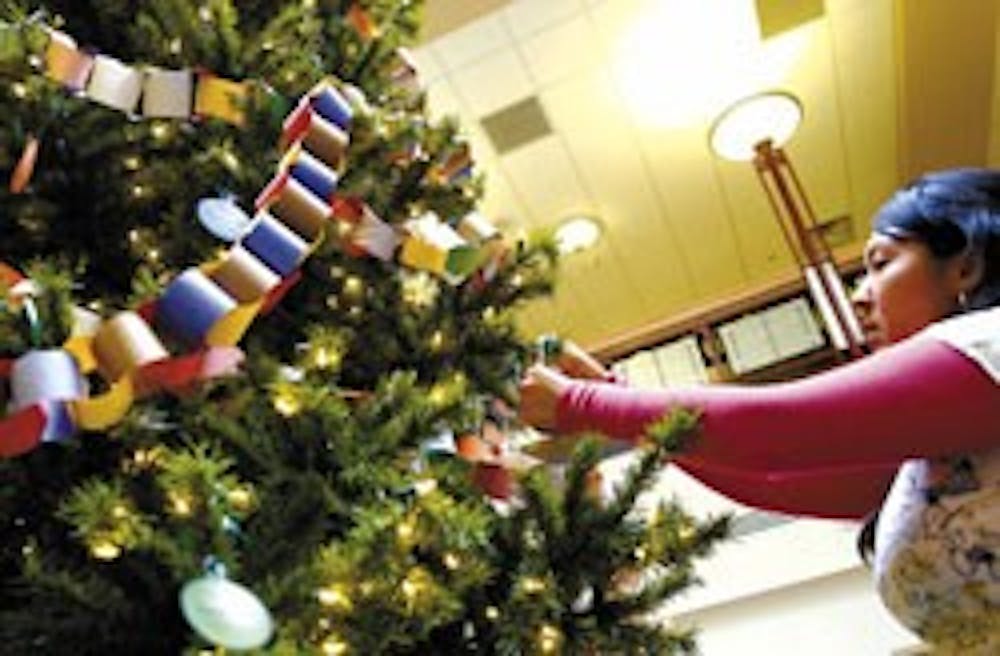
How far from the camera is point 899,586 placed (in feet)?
3.19

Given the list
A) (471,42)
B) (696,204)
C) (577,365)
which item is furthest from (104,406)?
(696,204)

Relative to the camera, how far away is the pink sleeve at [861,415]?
2.80 feet

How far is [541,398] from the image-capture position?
3.11 feet

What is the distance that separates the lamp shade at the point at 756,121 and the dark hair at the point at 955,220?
3.15 m

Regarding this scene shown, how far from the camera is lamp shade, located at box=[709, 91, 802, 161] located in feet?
13.6

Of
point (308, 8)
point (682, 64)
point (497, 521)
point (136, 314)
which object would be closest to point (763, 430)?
point (497, 521)

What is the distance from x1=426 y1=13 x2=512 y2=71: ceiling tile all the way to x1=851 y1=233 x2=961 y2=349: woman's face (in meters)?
2.96

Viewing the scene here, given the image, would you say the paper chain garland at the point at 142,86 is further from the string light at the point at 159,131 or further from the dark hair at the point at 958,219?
the dark hair at the point at 958,219

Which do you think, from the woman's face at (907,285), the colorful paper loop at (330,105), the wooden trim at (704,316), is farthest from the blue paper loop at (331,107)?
the wooden trim at (704,316)

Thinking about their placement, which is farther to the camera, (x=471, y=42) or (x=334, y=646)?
(x=471, y=42)

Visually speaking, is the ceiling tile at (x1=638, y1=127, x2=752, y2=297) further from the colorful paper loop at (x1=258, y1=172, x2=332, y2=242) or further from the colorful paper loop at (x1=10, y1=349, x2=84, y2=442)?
the colorful paper loop at (x1=10, y1=349, x2=84, y2=442)

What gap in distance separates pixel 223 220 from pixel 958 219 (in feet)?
2.54

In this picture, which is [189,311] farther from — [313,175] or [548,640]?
[548,640]

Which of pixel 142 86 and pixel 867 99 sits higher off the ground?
pixel 867 99
